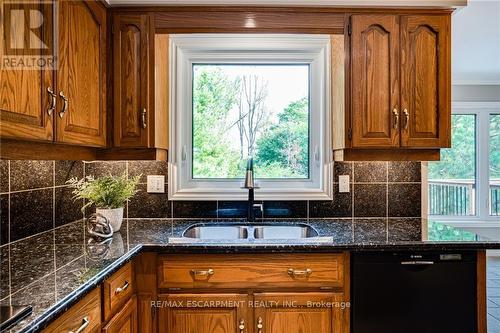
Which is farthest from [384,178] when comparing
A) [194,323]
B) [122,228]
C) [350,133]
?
[122,228]

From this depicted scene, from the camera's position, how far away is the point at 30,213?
6.08 ft

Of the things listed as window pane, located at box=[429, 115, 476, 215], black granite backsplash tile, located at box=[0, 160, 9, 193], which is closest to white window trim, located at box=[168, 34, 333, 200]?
black granite backsplash tile, located at box=[0, 160, 9, 193]

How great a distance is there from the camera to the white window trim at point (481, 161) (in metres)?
5.10

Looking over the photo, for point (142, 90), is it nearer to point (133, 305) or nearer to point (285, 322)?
point (133, 305)

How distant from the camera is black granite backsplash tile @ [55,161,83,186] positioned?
213 centimetres

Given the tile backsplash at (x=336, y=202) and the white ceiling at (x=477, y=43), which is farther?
the white ceiling at (x=477, y=43)

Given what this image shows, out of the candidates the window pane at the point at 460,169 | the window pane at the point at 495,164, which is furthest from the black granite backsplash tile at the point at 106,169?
the window pane at the point at 495,164

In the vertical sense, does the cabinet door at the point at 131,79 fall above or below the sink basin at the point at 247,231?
above

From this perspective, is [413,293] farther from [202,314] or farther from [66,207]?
[66,207]

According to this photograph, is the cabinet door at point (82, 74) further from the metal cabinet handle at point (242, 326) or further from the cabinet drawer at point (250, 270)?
the metal cabinet handle at point (242, 326)

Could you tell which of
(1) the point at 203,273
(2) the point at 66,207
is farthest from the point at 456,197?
(2) the point at 66,207

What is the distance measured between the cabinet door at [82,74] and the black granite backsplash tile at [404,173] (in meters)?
1.80

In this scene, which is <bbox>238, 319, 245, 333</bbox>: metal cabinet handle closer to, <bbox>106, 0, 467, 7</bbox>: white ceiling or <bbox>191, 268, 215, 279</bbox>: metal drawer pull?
<bbox>191, 268, 215, 279</bbox>: metal drawer pull

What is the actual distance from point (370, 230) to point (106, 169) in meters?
1.67
